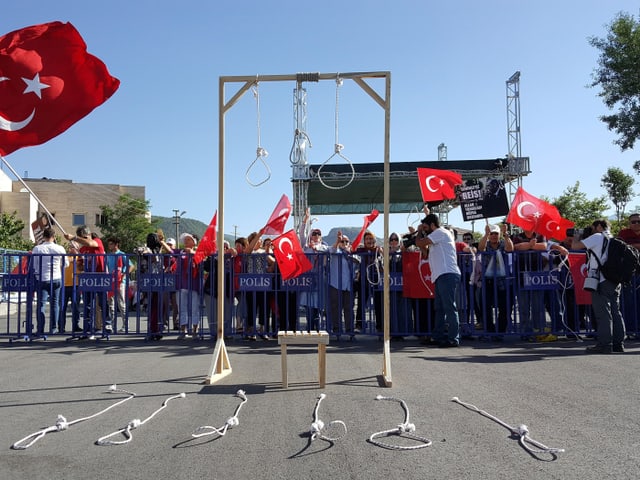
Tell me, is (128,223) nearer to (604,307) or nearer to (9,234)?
(9,234)

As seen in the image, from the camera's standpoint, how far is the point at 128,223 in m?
59.3

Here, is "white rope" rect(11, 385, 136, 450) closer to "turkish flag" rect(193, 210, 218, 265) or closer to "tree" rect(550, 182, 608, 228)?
"turkish flag" rect(193, 210, 218, 265)

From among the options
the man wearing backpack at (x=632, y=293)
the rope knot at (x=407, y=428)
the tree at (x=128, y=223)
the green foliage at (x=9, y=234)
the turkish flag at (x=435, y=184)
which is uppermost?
the tree at (x=128, y=223)

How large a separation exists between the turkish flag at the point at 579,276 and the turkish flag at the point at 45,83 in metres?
8.12

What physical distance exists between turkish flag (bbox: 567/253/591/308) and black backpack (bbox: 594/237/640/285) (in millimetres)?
1595

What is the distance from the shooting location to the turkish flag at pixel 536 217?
34.1 ft

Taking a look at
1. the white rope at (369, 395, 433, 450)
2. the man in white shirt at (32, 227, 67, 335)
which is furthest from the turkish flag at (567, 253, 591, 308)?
the man in white shirt at (32, 227, 67, 335)

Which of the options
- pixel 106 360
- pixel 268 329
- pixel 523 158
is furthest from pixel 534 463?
pixel 523 158

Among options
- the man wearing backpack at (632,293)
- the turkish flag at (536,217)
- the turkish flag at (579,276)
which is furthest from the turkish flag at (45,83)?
the man wearing backpack at (632,293)

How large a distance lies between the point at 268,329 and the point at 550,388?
5816 millimetres

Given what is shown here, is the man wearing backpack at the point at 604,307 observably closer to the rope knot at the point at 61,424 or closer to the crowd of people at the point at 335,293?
the crowd of people at the point at 335,293

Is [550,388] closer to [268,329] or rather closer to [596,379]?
[596,379]

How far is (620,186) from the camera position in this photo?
1663 inches

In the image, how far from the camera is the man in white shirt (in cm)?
1074
